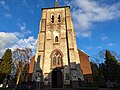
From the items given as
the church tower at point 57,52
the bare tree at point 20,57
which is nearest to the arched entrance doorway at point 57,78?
the church tower at point 57,52

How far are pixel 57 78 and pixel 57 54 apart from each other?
454 centimetres

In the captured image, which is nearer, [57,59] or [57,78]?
[57,78]

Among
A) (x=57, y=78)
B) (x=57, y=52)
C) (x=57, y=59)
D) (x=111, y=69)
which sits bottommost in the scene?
(x=57, y=78)

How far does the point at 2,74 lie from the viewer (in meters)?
33.4

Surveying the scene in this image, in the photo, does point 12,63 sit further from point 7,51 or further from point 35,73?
point 35,73

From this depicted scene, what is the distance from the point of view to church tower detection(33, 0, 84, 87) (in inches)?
911

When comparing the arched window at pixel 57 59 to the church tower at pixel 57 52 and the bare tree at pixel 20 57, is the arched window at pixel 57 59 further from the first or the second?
the bare tree at pixel 20 57

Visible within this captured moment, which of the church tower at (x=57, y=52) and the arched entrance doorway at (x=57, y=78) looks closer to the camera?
the church tower at (x=57, y=52)

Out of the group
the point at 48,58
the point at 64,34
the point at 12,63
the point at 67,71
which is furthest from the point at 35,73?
the point at 12,63

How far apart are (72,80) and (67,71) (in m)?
1.90

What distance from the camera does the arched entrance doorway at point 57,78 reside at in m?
23.5

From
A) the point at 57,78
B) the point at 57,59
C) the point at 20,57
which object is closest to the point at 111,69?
the point at 57,59

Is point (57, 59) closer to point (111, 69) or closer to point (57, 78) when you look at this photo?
point (57, 78)

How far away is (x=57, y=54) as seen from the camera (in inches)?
998
